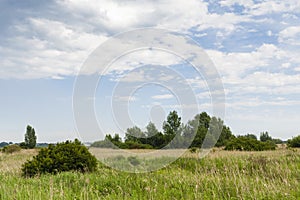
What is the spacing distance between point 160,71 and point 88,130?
4.02 metres

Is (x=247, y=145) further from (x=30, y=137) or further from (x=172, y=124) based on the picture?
(x=30, y=137)

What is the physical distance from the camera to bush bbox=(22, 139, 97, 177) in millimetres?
10258

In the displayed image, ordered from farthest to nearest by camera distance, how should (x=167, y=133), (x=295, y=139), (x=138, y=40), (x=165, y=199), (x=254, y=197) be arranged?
1. (x=295, y=139)
2. (x=167, y=133)
3. (x=138, y=40)
4. (x=165, y=199)
5. (x=254, y=197)

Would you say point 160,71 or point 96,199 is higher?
point 160,71

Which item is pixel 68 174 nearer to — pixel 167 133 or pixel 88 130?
pixel 88 130

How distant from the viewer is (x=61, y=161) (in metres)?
10.4

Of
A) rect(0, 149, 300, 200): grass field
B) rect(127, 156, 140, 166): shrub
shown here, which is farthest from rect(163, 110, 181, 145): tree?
rect(0, 149, 300, 200): grass field

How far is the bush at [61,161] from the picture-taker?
33.7ft

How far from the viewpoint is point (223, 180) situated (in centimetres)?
720

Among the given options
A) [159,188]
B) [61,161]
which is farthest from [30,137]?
[159,188]

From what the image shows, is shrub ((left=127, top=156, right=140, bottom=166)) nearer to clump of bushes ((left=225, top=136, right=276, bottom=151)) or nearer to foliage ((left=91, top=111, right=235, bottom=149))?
foliage ((left=91, top=111, right=235, bottom=149))

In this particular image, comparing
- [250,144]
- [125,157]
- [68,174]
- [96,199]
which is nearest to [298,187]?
[96,199]

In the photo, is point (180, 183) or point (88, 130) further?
point (88, 130)

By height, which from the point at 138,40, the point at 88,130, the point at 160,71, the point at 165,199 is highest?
the point at 138,40
